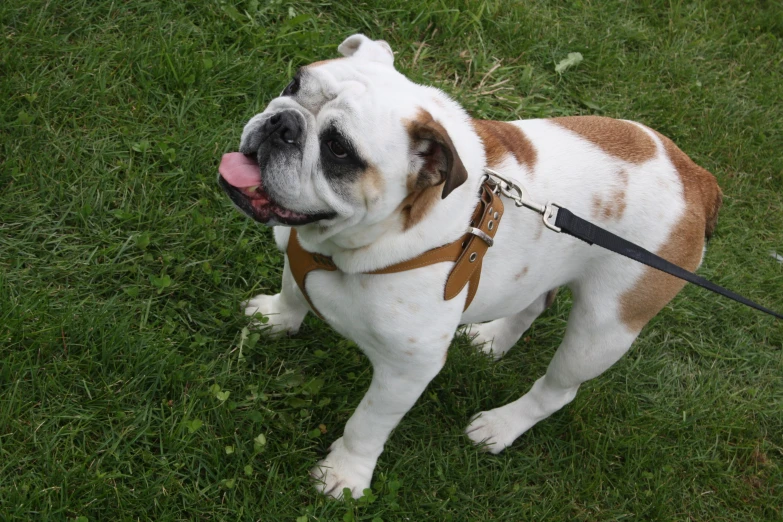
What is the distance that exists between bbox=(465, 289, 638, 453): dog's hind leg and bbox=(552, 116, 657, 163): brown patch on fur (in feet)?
2.10

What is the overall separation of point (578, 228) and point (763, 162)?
368 centimetres

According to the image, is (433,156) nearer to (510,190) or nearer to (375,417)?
(510,190)

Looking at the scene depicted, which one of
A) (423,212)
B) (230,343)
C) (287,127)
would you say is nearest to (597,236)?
(423,212)

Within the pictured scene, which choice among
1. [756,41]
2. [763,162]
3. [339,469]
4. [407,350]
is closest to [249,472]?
[339,469]

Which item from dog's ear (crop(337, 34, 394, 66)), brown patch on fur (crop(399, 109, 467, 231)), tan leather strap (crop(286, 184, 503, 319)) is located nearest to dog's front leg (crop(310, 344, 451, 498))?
tan leather strap (crop(286, 184, 503, 319))

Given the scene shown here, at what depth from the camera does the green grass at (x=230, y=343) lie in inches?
134

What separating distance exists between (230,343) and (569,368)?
1.68 meters

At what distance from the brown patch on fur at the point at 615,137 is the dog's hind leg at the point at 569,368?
0.64 metres

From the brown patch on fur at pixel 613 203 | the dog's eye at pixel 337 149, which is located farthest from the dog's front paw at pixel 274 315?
the brown patch on fur at pixel 613 203

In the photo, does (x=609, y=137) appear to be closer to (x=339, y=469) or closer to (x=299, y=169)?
(x=299, y=169)

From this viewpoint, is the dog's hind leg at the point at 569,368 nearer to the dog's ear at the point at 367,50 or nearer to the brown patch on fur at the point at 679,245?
the brown patch on fur at the point at 679,245

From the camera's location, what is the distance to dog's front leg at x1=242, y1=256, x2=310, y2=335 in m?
3.85

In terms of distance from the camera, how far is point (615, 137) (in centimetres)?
338

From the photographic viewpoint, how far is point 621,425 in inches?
169
